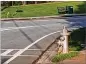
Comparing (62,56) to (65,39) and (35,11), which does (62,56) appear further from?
(35,11)

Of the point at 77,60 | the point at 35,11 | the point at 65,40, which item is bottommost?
the point at 35,11

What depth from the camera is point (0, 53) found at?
514 inches

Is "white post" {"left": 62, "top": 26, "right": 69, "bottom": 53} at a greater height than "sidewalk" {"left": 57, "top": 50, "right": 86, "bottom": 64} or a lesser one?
greater

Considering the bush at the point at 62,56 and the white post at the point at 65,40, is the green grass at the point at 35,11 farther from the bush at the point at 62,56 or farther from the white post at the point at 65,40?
the bush at the point at 62,56

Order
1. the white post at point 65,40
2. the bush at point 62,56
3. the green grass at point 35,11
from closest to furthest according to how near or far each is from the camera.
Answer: the bush at point 62,56 < the white post at point 65,40 < the green grass at point 35,11

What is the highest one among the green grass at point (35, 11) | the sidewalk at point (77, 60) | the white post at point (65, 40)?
the white post at point (65, 40)

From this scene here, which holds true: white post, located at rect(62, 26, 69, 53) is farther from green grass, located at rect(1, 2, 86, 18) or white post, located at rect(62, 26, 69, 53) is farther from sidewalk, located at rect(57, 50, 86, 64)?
green grass, located at rect(1, 2, 86, 18)

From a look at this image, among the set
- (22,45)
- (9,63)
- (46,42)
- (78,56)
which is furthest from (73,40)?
(9,63)

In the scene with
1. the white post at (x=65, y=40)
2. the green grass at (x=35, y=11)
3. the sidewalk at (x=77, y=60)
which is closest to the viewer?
the sidewalk at (x=77, y=60)

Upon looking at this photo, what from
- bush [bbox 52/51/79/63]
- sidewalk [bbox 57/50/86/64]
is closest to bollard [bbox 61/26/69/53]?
→ bush [bbox 52/51/79/63]

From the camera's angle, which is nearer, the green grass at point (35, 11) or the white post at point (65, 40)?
the white post at point (65, 40)

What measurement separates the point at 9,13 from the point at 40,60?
29062mm

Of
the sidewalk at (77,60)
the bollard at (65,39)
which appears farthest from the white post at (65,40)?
the sidewalk at (77,60)

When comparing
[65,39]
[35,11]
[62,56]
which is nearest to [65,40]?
[65,39]
